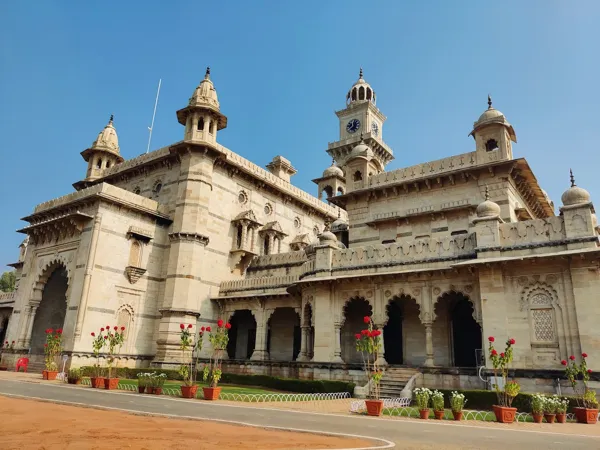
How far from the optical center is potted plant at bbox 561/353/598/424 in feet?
43.4

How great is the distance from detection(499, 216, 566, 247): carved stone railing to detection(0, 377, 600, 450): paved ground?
721 centimetres

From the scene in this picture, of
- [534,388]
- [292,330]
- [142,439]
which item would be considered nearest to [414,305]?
[534,388]

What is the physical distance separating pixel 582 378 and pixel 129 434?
48.5 feet

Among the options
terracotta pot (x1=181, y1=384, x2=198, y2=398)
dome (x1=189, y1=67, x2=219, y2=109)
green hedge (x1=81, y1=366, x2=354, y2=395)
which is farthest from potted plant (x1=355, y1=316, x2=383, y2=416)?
dome (x1=189, y1=67, x2=219, y2=109)

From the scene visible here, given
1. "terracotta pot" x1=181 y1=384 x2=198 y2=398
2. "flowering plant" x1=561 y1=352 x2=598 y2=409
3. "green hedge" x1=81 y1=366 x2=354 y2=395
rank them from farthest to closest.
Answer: "green hedge" x1=81 y1=366 x2=354 y2=395, "terracotta pot" x1=181 y1=384 x2=198 y2=398, "flowering plant" x1=561 y1=352 x2=598 y2=409

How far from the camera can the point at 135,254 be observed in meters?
30.0

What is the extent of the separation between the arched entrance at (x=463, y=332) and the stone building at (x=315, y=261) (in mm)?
66

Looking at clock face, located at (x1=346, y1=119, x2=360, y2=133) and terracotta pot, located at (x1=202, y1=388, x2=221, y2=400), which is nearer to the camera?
terracotta pot, located at (x1=202, y1=388, x2=221, y2=400)

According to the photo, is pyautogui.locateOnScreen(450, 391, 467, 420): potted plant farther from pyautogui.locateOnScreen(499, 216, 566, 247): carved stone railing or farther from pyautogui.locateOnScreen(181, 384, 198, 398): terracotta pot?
pyautogui.locateOnScreen(181, 384, 198, 398): terracotta pot

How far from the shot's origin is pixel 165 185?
3356 cm

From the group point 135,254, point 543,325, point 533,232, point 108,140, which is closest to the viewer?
point 543,325

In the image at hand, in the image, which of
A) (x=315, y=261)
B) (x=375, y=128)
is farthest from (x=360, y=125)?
(x=315, y=261)

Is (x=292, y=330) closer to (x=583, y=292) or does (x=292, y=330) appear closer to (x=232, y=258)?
(x=232, y=258)

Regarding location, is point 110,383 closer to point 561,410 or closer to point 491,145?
point 561,410
